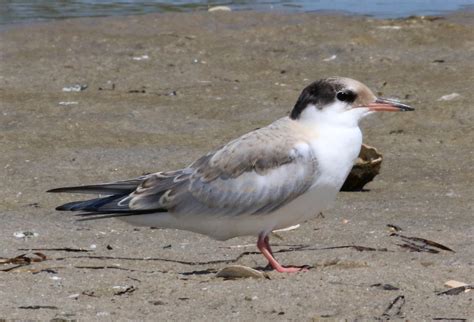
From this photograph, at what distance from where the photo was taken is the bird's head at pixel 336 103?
5.77 metres

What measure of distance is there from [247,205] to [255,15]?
8271 millimetres

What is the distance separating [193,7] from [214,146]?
20.0ft

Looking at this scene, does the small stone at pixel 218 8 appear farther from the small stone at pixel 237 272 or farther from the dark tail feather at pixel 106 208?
the small stone at pixel 237 272

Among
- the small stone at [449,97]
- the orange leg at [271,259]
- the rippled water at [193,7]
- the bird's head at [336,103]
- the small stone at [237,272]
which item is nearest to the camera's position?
the small stone at [237,272]

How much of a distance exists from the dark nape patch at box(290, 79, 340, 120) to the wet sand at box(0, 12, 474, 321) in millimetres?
730

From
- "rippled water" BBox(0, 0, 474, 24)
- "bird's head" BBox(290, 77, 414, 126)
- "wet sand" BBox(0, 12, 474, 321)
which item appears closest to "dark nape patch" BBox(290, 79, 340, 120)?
"bird's head" BBox(290, 77, 414, 126)

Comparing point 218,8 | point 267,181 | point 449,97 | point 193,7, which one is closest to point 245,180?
point 267,181

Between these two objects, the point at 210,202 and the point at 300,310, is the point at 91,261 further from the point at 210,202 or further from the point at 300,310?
the point at 300,310

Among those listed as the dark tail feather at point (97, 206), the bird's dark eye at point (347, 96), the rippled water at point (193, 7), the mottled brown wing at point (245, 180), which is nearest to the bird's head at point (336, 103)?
the bird's dark eye at point (347, 96)

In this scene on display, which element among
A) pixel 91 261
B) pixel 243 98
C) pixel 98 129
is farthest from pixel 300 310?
pixel 243 98

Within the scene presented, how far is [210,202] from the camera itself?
582 centimetres

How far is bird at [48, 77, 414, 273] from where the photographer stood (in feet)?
18.6

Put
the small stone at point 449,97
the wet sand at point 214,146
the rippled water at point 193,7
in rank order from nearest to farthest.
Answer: the wet sand at point 214,146 < the small stone at point 449,97 < the rippled water at point 193,7

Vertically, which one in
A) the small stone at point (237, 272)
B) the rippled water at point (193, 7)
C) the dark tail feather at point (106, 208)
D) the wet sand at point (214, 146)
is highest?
the dark tail feather at point (106, 208)
